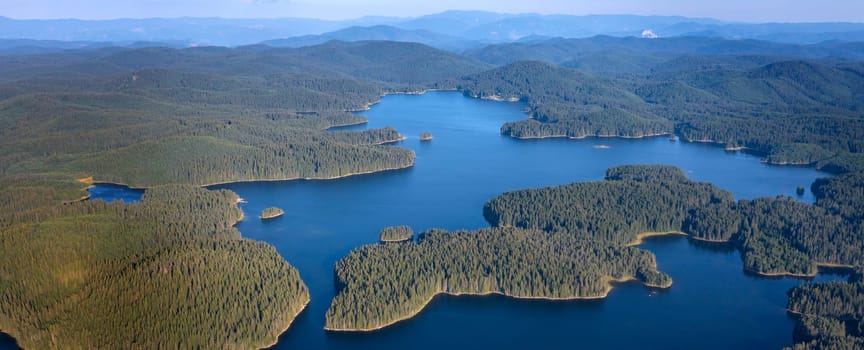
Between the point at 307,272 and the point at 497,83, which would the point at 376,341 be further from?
the point at 497,83

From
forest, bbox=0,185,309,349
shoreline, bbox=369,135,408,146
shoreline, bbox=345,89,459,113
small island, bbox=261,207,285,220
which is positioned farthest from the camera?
shoreline, bbox=345,89,459,113

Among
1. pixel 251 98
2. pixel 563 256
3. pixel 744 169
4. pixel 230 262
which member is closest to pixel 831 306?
pixel 563 256

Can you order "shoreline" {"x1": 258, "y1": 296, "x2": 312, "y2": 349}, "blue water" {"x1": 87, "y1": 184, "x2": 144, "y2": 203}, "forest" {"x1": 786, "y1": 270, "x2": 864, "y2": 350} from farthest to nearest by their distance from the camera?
"blue water" {"x1": 87, "y1": 184, "x2": 144, "y2": 203} → "shoreline" {"x1": 258, "y1": 296, "x2": 312, "y2": 349} → "forest" {"x1": 786, "y1": 270, "x2": 864, "y2": 350}

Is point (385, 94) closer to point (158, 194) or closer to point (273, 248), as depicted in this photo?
point (158, 194)

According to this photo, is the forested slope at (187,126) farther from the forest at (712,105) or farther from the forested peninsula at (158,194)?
the forest at (712,105)

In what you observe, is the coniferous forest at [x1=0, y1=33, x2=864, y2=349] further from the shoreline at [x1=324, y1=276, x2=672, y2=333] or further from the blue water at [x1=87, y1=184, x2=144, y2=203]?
the blue water at [x1=87, y1=184, x2=144, y2=203]

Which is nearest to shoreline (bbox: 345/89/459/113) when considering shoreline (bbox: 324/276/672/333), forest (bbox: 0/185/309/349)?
forest (bbox: 0/185/309/349)

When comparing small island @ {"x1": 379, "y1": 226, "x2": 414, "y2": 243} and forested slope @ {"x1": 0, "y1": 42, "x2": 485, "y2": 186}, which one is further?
forested slope @ {"x1": 0, "y1": 42, "x2": 485, "y2": 186}
